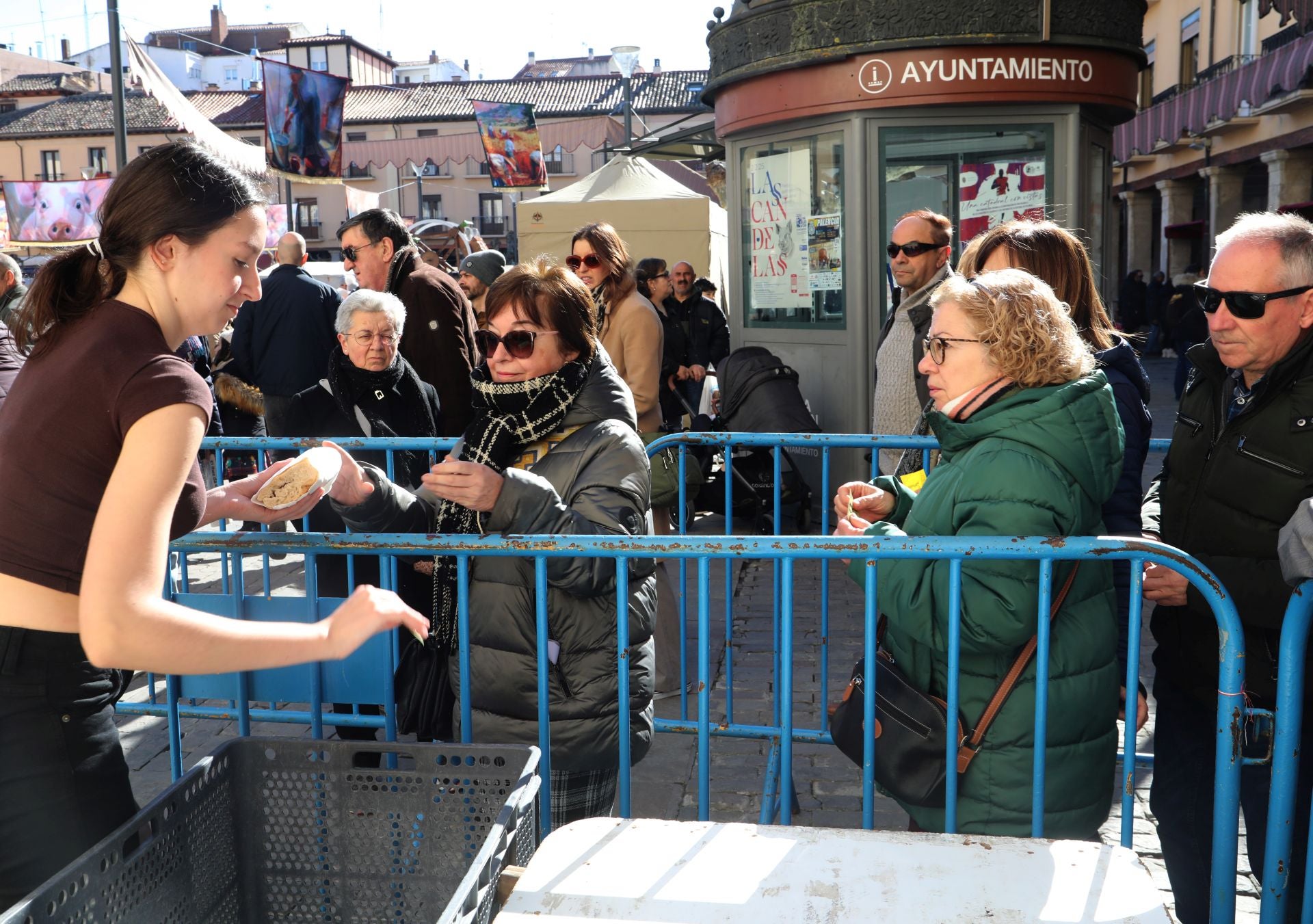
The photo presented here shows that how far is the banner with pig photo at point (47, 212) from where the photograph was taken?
30.6 m

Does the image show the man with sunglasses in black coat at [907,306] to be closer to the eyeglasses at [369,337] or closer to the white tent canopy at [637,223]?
the eyeglasses at [369,337]

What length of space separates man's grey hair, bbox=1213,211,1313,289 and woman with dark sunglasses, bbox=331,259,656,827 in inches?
60.2

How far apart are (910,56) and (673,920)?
662cm

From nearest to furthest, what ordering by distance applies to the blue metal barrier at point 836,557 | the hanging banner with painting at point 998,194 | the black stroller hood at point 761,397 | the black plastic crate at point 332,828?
the black plastic crate at point 332,828 → the blue metal barrier at point 836,557 → the hanging banner with painting at point 998,194 → the black stroller hood at point 761,397

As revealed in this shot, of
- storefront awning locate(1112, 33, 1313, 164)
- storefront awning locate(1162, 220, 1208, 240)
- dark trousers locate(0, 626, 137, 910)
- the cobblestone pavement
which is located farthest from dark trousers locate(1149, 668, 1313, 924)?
storefront awning locate(1162, 220, 1208, 240)

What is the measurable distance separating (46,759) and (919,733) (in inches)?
66.2

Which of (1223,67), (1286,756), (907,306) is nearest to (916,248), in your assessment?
(907,306)

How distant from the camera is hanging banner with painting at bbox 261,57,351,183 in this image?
1506 centimetres

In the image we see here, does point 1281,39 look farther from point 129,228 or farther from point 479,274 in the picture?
point 129,228

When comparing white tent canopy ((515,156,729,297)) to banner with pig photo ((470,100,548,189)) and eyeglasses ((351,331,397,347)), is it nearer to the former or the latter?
eyeglasses ((351,331,397,347))

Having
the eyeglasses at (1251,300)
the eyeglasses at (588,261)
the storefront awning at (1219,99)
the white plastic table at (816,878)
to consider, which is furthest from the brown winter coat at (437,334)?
the storefront awning at (1219,99)

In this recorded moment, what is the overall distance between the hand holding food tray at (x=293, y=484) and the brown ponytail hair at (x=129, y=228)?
0.58 meters

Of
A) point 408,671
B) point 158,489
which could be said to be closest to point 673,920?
point 158,489

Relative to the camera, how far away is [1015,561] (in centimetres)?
246
